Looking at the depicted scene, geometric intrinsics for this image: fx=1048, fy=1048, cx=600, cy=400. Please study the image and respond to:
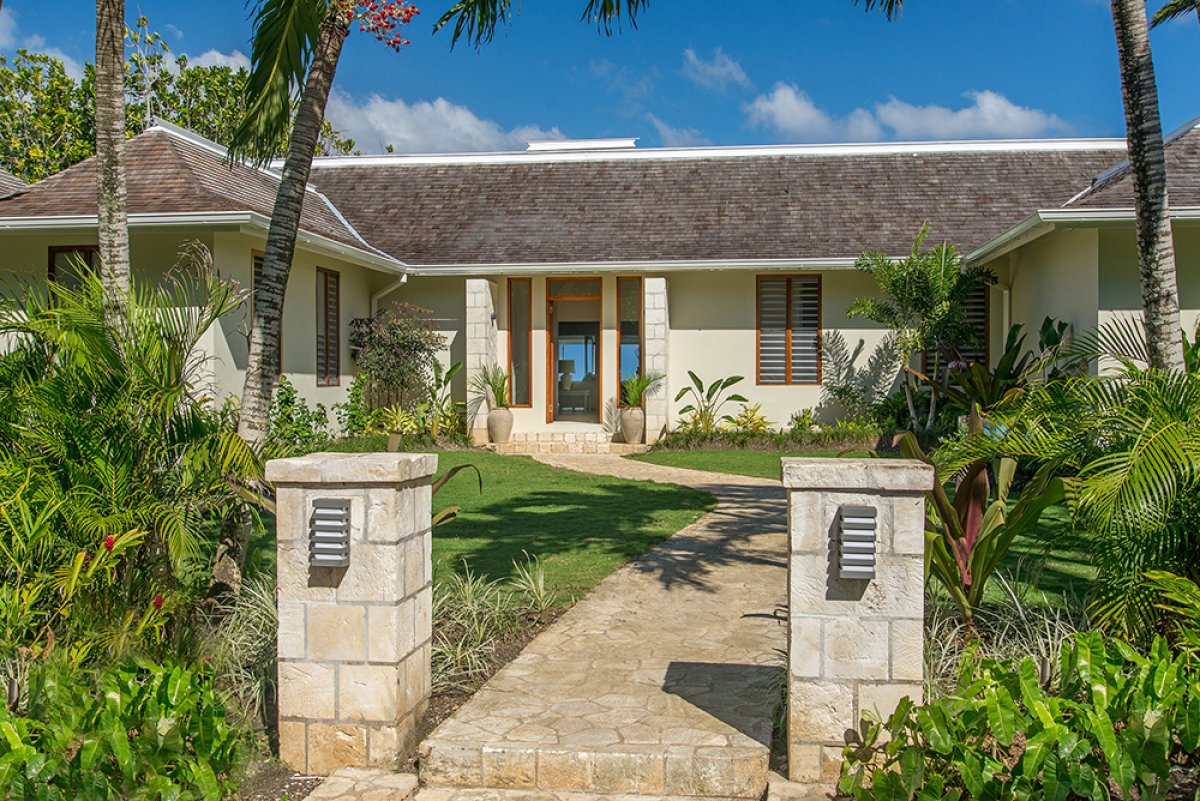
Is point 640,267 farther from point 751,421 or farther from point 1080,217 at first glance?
point 1080,217

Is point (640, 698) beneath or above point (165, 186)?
beneath

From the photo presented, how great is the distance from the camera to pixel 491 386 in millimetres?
18250

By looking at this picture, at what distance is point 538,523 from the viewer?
34.6ft

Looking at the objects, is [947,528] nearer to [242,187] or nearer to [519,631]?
[519,631]

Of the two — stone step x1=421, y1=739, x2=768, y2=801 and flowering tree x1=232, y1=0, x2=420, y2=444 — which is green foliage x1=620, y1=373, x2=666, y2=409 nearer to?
flowering tree x1=232, y1=0, x2=420, y2=444

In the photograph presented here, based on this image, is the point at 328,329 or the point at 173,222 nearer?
the point at 173,222

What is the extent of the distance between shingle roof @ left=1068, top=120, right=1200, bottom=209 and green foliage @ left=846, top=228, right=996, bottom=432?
8.86 feet

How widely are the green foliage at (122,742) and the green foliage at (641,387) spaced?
13692mm

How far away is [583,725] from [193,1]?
7.56 meters

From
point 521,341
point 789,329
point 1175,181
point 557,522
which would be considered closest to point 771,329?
point 789,329

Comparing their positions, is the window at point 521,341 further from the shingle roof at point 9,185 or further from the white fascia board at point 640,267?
the shingle roof at point 9,185

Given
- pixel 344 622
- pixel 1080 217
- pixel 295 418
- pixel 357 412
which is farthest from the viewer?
pixel 357 412

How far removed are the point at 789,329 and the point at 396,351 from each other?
7.01 meters

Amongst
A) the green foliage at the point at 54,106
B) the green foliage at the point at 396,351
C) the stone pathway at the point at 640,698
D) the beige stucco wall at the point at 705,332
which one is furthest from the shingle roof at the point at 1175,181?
the green foliage at the point at 54,106
